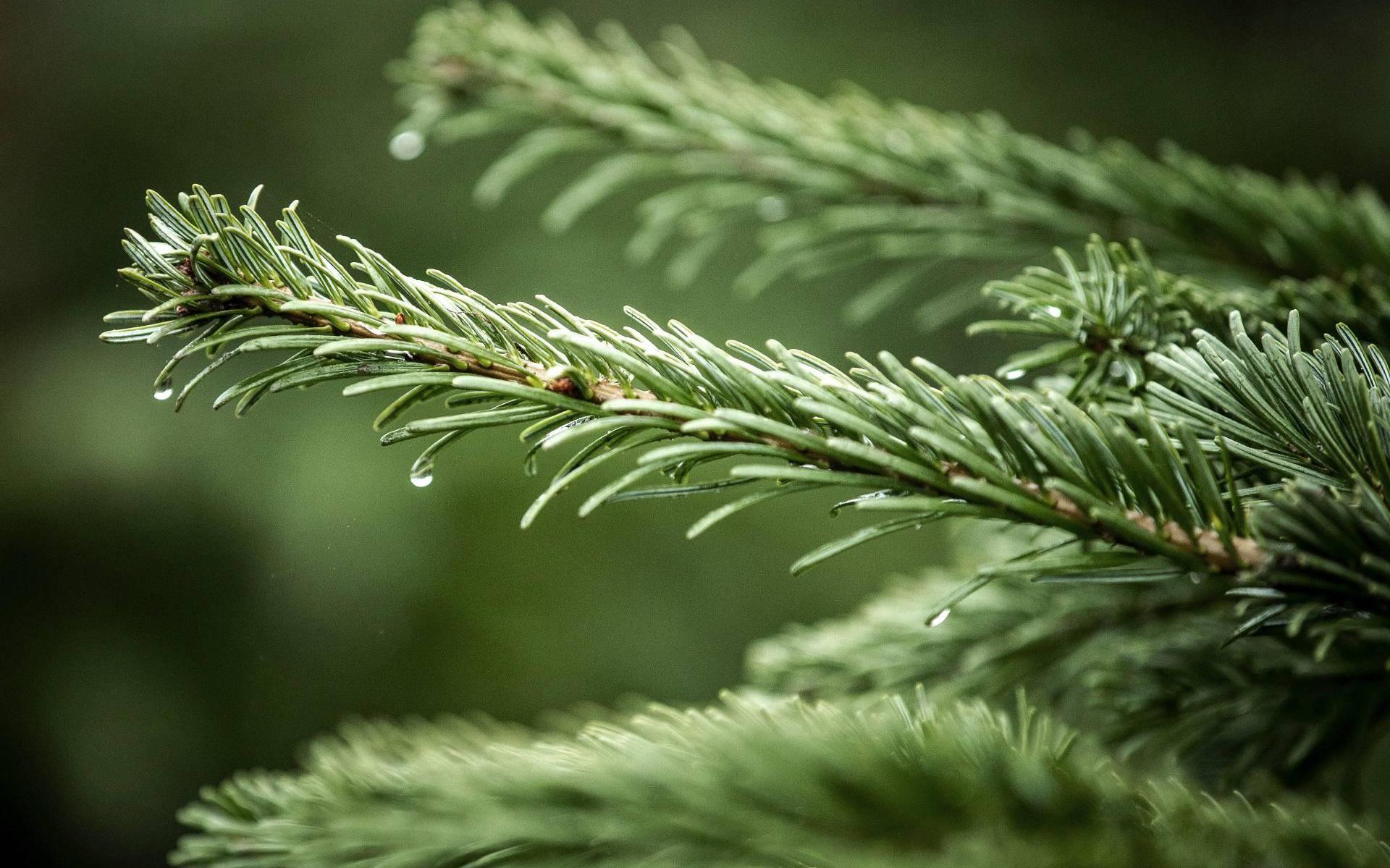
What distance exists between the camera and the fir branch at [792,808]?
0.74ft

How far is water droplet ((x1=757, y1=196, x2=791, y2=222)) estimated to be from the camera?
0.62 m

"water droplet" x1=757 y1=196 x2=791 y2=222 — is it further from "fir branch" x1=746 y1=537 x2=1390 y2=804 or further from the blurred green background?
the blurred green background

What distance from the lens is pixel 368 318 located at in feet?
0.95

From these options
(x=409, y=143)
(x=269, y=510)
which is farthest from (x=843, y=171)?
(x=269, y=510)

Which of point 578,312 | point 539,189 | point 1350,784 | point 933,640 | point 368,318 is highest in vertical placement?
point 539,189

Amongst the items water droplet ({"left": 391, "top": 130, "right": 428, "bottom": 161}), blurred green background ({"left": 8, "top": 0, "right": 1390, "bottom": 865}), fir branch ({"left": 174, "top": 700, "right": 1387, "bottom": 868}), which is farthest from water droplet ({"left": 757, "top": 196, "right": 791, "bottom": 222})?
blurred green background ({"left": 8, "top": 0, "right": 1390, "bottom": 865})

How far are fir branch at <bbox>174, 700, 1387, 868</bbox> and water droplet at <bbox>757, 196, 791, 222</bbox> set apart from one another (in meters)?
0.38

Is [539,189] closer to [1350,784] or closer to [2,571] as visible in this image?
[2,571]

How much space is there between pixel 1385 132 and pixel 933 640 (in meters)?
1.87

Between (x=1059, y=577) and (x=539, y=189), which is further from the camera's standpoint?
(x=539, y=189)

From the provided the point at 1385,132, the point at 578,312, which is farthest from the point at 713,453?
the point at 1385,132

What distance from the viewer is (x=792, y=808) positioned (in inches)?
9.2

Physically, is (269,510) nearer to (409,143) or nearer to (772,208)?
(409,143)

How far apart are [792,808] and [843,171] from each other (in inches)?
17.8
